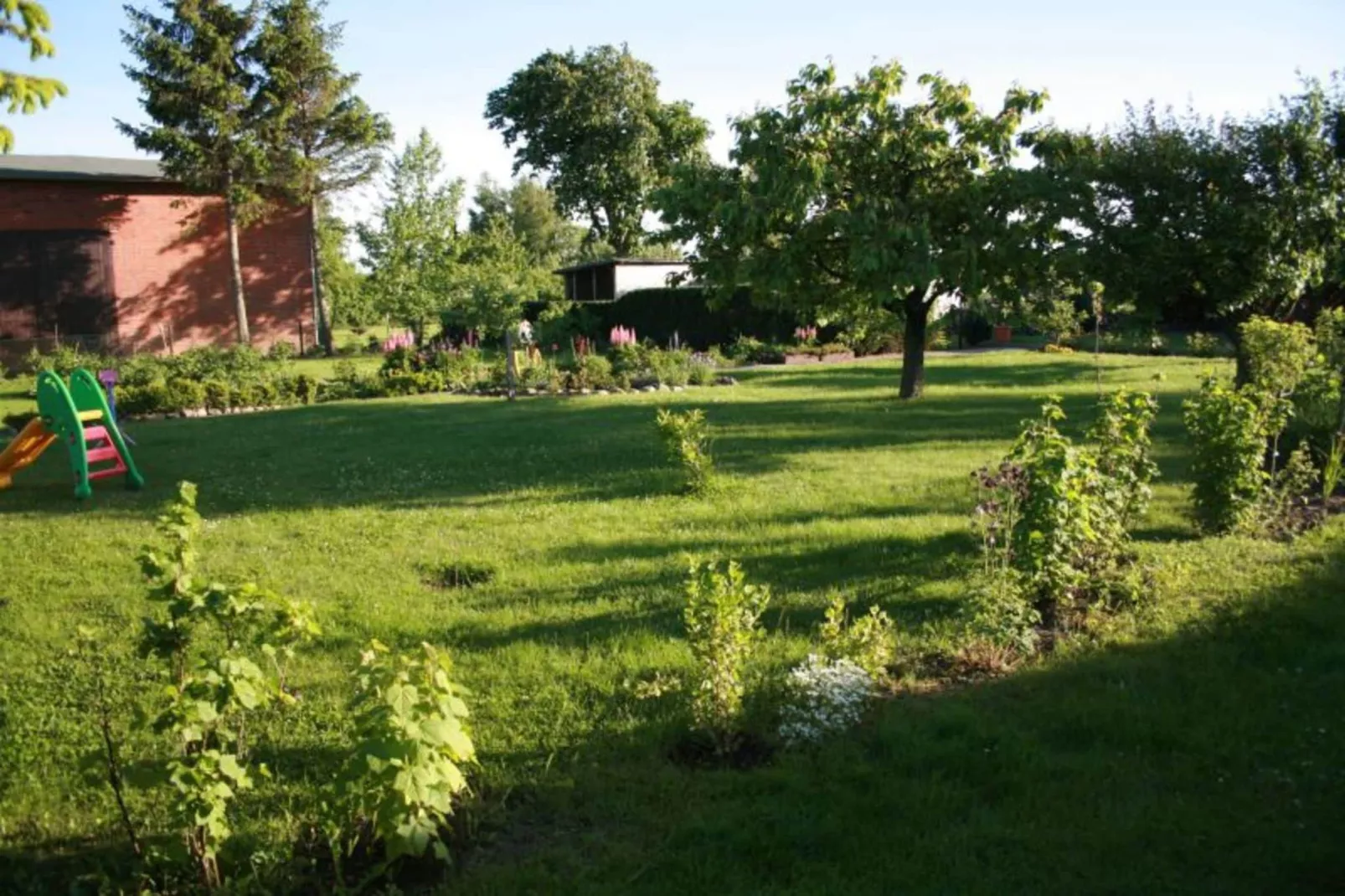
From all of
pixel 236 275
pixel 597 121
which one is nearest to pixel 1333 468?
pixel 236 275

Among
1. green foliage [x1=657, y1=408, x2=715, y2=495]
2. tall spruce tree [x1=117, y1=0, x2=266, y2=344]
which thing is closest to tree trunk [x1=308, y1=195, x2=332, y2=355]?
tall spruce tree [x1=117, y1=0, x2=266, y2=344]

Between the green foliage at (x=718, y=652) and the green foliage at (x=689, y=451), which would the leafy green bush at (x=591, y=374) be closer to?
the green foliage at (x=689, y=451)

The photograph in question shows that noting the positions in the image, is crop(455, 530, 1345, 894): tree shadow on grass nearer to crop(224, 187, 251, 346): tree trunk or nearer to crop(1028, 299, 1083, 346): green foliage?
crop(1028, 299, 1083, 346): green foliage

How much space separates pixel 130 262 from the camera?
87.7 ft

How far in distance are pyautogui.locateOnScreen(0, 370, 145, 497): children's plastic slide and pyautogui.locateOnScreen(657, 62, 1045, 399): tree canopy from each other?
734 cm

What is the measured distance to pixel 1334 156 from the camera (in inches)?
384

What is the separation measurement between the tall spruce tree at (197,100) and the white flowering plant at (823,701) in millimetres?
26425

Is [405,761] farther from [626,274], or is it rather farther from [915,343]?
[626,274]

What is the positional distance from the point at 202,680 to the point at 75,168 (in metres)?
29.3

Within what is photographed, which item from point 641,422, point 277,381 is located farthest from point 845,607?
point 277,381

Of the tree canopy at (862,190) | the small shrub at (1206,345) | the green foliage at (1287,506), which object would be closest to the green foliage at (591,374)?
the tree canopy at (862,190)

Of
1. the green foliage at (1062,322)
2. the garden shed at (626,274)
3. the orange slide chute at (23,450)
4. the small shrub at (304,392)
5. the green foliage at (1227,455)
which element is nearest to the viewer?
the green foliage at (1227,455)

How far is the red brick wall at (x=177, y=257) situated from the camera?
83.7 feet

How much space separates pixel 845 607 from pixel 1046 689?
1.22 metres
